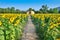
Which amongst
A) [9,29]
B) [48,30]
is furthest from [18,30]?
[9,29]

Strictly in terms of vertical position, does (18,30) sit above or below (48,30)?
below

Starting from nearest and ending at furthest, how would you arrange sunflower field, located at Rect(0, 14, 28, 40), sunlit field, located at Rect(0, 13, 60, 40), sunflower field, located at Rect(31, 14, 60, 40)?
sunflower field, located at Rect(0, 14, 28, 40) → sunlit field, located at Rect(0, 13, 60, 40) → sunflower field, located at Rect(31, 14, 60, 40)

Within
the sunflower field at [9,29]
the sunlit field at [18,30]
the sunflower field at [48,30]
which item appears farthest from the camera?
the sunflower field at [48,30]

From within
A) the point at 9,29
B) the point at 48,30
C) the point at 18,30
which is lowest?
the point at 18,30

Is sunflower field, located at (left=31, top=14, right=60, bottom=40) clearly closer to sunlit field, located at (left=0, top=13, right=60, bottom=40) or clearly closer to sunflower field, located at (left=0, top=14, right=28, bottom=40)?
sunlit field, located at (left=0, top=13, right=60, bottom=40)

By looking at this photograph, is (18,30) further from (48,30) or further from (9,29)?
(9,29)

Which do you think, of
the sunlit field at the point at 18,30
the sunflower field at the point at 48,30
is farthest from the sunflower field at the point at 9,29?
the sunflower field at the point at 48,30

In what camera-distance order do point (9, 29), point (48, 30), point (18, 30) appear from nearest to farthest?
point (9, 29) < point (48, 30) < point (18, 30)

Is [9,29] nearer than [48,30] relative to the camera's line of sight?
Yes

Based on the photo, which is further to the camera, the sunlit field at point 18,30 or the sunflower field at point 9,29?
the sunlit field at point 18,30

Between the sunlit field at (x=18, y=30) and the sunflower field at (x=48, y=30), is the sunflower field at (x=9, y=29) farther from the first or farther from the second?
the sunflower field at (x=48, y=30)

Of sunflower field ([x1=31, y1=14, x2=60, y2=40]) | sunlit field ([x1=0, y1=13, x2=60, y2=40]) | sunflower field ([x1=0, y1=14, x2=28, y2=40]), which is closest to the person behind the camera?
sunflower field ([x1=0, y1=14, x2=28, y2=40])

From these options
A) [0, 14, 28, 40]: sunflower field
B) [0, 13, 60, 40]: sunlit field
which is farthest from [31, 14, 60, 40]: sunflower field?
[0, 14, 28, 40]: sunflower field

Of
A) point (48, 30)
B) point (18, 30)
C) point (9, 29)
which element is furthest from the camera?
point (18, 30)
